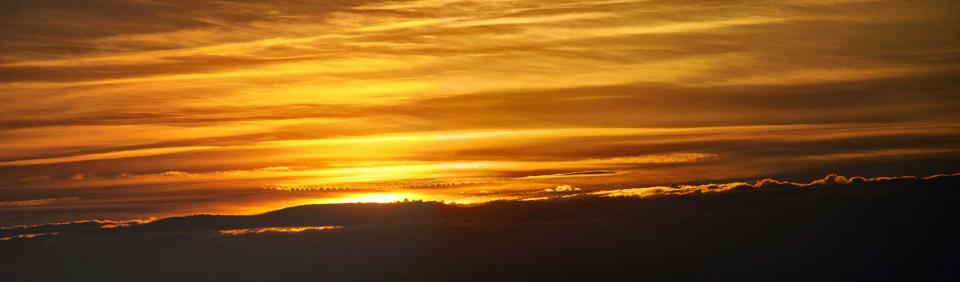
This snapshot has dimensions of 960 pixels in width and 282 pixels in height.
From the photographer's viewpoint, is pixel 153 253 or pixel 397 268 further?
pixel 397 268

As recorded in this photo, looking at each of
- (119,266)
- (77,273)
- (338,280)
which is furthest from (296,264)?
(77,273)

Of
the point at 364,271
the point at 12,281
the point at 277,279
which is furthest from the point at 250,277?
the point at 12,281

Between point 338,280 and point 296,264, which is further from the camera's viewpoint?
point 338,280

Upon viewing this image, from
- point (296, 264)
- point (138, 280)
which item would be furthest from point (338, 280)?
point (138, 280)

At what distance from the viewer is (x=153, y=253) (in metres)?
174

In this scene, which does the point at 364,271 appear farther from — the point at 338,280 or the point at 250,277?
Answer: the point at 250,277

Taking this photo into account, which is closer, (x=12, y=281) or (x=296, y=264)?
(x=296, y=264)

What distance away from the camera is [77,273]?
650ft

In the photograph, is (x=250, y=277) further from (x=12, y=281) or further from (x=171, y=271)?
(x=12, y=281)

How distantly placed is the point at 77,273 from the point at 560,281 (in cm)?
6946

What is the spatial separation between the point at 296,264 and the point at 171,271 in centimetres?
2720

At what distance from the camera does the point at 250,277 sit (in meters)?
192

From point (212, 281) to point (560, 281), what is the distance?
4773cm

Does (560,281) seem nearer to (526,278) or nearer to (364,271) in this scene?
(526,278)
